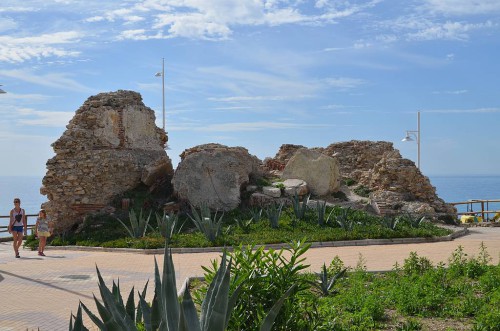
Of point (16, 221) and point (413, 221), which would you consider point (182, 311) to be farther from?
point (413, 221)

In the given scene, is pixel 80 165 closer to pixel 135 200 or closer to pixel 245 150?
pixel 135 200

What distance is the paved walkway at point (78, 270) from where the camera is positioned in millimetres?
7074

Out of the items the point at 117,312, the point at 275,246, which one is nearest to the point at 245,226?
the point at 275,246

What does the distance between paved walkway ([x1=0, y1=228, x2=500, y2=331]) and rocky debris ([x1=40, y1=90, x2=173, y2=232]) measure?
2536 mm

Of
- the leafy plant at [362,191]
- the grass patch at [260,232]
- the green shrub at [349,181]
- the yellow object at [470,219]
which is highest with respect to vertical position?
the green shrub at [349,181]

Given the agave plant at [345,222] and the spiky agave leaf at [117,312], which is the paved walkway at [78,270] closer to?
the agave plant at [345,222]

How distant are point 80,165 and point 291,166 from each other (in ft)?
23.9

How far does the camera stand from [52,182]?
1731 cm

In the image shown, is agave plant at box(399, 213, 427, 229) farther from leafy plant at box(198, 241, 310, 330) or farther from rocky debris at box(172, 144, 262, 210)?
leafy plant at box(198, 241, 310, 330)

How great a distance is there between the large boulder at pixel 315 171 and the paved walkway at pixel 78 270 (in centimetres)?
558

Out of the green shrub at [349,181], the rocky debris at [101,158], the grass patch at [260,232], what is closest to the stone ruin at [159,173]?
the rocky debris at [101,158]

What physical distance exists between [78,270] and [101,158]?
7883 mm

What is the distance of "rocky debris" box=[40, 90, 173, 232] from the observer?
17156mm

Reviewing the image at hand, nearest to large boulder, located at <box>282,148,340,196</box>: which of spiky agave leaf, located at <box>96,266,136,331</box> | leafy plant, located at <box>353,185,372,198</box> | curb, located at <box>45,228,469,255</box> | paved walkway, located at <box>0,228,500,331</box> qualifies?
leafy plant, located at <box>353,185,372,198</box>
